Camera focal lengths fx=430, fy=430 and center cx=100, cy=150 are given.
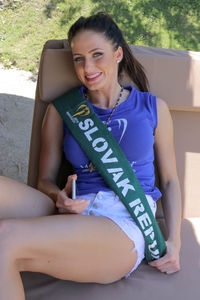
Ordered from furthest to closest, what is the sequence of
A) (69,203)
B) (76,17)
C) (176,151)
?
(76,17)
(176,151)
(69,203)

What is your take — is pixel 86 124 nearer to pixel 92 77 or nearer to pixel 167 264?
pixel 92 77

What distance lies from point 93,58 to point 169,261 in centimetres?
94

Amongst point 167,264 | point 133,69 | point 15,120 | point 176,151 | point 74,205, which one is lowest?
point 15,120

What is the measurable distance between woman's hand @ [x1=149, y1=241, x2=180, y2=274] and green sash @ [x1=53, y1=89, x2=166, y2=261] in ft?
0.07

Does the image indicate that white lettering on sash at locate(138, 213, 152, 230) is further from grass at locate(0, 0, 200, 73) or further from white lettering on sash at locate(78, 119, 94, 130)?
grass at locate(0, 0, 200, 73)

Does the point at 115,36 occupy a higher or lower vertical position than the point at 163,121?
higher

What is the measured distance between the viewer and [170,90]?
2.23 m

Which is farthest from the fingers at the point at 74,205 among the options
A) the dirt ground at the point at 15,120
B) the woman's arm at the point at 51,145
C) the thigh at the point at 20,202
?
the dirt ground at the point at 15,120

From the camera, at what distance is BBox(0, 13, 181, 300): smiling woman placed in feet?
4.88

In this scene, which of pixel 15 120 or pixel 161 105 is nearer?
pixel 161 105

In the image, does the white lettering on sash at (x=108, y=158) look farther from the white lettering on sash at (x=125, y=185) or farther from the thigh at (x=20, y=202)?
the thigh at (x=20, y=202)

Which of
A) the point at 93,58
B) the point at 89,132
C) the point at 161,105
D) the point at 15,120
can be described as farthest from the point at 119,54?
the point at 15,120

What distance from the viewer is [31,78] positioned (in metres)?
4.68

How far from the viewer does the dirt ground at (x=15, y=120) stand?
3.53 meters
